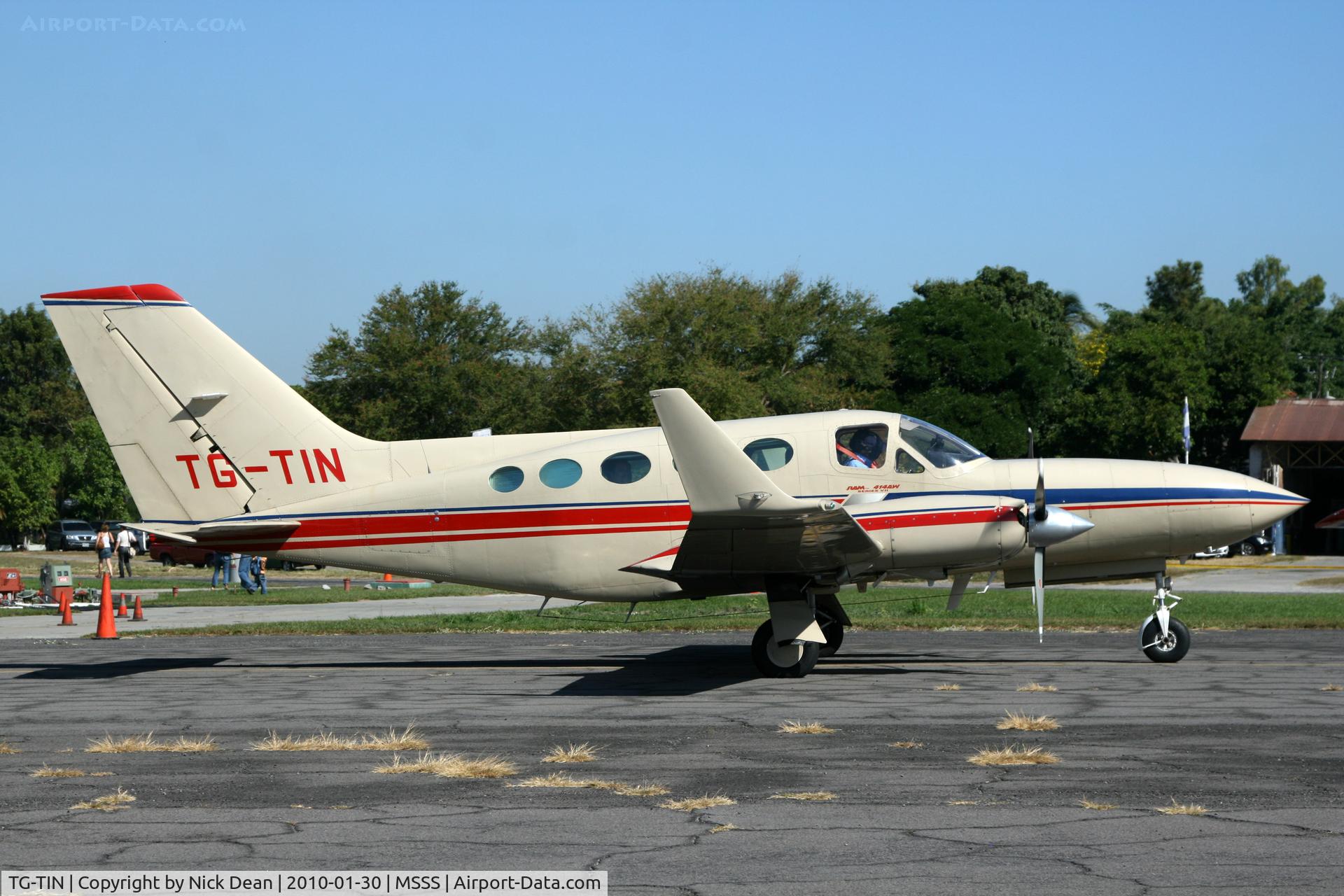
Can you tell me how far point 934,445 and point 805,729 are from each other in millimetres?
5315

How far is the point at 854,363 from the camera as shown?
6334 centimetres

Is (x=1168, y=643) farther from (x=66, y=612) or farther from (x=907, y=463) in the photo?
(x=66, y=612)

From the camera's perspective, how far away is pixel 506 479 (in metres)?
16.0

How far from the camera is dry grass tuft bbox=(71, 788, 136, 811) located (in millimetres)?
8094

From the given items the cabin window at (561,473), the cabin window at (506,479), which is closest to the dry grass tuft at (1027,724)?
the cabin window at (561,473)

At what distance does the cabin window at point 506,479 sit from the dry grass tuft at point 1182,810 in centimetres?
954

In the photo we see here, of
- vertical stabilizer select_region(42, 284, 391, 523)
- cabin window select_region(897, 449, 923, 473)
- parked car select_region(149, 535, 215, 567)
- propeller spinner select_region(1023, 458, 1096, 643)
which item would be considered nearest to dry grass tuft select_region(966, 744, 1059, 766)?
propeller spinner select_region(1023, 458, 1096, 643)

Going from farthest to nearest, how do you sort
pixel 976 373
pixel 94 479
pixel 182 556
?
pixel 94 479 < pixel 976 373 < pixel 182 556

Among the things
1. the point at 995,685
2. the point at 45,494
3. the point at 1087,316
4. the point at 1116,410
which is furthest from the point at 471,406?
the point at 995,685

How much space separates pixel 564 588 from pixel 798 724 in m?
5.14

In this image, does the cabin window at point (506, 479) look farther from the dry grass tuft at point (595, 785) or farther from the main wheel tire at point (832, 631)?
the dry grass tuft at point (595, 785)

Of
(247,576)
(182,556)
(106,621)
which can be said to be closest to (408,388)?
(182,556)

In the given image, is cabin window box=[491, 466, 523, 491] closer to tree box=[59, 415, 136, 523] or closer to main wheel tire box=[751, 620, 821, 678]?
main wheel tire box=[751, 620, 821, 678]

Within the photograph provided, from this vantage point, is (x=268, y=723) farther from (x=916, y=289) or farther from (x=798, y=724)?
(x=916, y=289)
